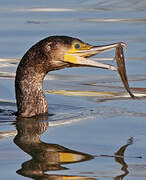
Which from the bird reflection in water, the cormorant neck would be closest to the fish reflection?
the bird reflection in water

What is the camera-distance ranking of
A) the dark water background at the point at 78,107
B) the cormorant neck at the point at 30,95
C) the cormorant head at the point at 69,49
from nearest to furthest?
the dark water background at the point at 78,107 < the cormorant head at the point at 69,49 < the cormorant neck at the point at 30,95

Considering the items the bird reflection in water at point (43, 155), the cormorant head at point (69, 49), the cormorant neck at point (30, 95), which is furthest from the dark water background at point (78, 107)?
the cormorant head at point (69, 49)

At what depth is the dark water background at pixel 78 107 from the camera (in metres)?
6.80

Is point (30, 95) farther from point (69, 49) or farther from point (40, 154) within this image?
point (40, 154)

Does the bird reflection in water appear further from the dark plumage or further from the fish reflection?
the dark plumage

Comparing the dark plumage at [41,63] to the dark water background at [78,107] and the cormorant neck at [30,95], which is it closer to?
the cormorant neck at [30,95]

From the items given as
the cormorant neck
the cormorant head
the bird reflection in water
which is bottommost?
the bird reflection in water

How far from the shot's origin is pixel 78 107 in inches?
367

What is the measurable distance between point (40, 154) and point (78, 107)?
2205mm

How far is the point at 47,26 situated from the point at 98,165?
7.10 m

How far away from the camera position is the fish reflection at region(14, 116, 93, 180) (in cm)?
664

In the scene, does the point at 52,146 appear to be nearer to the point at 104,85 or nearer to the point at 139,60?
the point at 104,85

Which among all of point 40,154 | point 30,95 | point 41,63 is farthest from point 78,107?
point 40,154

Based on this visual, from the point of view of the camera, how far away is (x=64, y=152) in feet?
23.7
